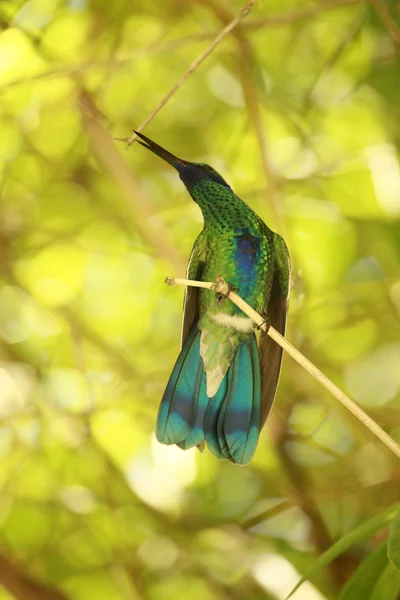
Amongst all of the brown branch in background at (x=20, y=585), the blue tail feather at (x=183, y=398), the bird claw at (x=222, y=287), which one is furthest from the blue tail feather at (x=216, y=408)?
the brown branch in background at (x=20, y=585)

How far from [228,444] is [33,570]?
44cm

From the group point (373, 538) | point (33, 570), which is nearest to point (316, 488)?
point (373, 538)

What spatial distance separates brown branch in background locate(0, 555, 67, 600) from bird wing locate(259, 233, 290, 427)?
52 centimetres

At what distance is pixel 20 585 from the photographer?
3.68 ft

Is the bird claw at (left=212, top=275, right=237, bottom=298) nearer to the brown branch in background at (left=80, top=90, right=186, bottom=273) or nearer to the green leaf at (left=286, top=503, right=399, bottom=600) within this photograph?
the brown branch in background at (left=80, top=90, right=186, bottom=273)

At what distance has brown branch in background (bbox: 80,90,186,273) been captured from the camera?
3.95ft

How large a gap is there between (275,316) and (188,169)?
0.31 metres

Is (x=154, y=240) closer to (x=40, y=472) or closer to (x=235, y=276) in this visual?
(x=235, y=276)

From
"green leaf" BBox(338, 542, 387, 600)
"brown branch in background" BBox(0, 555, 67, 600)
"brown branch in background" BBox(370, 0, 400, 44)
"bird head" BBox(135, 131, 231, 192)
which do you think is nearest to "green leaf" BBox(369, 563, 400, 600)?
"green leaf" BBox(338, 542, 387, 600)

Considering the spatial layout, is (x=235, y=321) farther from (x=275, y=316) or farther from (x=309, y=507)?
(x=309, y=507)

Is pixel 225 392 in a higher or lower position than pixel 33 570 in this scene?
higher

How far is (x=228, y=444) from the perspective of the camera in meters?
1.03

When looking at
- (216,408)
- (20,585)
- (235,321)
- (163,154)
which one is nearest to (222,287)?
(235,321)

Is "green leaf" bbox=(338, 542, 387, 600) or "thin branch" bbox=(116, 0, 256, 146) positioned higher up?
"thin branch" bbox=(116, 0, 256, 146)
